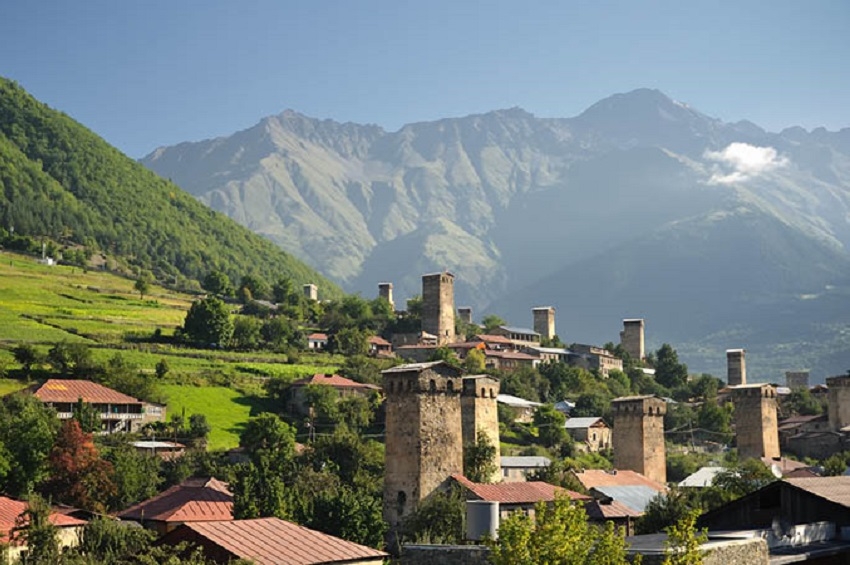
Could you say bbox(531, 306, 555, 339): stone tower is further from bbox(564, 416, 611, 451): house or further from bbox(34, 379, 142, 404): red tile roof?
bbox(34, 379, 142, 404): red tile roof

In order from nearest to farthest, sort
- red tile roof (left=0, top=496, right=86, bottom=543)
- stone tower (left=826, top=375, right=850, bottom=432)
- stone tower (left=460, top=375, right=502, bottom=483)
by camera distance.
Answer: red tile roof (left=0, top=496, right=86, bottom=543), stone tower (left=460, top=375, right=502, bottom=483), stone tower (left=826, top=375, right=850, bottom=432)

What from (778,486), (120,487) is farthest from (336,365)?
(778,486)

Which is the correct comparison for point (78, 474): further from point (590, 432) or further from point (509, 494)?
point (590, 432)

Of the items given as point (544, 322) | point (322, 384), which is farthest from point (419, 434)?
point (544, 322)

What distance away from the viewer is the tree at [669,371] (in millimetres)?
140125

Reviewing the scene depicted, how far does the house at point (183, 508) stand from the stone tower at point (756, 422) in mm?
49641

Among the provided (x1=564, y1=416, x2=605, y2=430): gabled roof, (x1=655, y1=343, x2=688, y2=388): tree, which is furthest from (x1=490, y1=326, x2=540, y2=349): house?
(x1=564, y1=416, x2=605, y2=430): gabled roof

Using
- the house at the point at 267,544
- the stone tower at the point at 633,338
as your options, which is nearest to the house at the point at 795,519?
the house at the point at 267,544

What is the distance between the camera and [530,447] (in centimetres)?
9188

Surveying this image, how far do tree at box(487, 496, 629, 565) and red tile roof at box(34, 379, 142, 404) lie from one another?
197 ft

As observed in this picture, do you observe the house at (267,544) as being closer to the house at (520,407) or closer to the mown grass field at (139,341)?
the mown grass field at (139,341)

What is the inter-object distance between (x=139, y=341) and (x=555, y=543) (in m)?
88.0

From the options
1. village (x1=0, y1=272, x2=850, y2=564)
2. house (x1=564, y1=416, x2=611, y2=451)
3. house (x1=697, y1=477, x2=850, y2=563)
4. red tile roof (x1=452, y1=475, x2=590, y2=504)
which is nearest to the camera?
house (x1=697, y1=477, x2=850, y2=563)

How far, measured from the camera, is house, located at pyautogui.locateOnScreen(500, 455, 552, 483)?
78.1 meters
